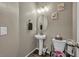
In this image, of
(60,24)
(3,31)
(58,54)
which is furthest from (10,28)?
(58,54)

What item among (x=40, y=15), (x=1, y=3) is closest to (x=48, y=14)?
(x=40, y=15)

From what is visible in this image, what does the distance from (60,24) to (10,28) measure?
82cm

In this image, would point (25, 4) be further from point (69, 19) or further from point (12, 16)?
point (69, 19)

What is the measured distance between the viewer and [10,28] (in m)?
1.54

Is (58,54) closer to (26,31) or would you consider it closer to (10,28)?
(26,31)

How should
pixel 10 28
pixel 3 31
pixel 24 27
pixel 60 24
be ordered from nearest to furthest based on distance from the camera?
pixel 3 31, pixel 10 28, pixel 60 24, pixel 24 27

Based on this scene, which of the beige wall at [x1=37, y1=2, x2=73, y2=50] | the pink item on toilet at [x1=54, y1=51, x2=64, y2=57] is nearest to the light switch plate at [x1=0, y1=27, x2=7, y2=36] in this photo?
the beige wall at [x1=37, y1=2, x2=73, y2=50]

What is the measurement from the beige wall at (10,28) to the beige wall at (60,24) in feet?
1.46

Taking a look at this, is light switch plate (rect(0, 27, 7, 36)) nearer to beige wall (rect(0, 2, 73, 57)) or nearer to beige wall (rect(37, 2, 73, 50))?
beige wall (rect(0, 2, 73, 57))

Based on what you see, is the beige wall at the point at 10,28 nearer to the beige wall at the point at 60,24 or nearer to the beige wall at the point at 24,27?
the beige wall at the point at 24,27

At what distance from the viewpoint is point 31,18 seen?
1844 millimetres

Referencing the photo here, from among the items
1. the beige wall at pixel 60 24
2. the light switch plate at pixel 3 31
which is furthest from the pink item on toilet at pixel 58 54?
the light switch plate at pixel 3 31

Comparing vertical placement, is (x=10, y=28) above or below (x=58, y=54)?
above

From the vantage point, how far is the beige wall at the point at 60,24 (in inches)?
66.3
